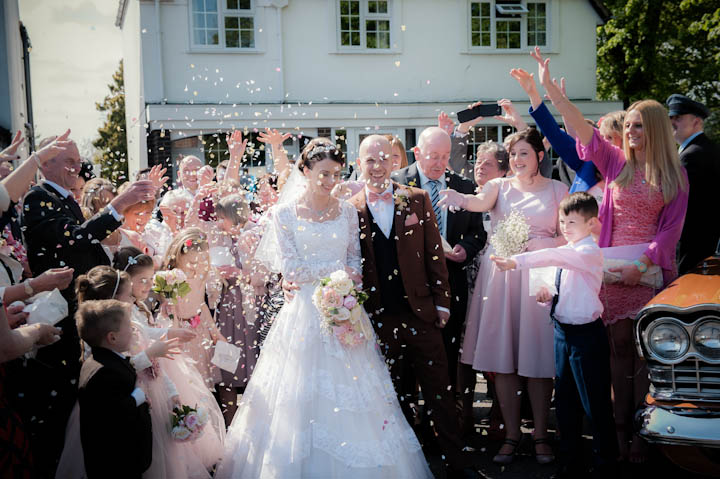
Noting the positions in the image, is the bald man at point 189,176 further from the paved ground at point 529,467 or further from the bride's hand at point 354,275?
the paved ground at point 529,467

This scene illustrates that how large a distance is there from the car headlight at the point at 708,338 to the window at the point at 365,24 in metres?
14.7

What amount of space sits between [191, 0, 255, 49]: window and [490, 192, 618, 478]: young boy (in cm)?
1378

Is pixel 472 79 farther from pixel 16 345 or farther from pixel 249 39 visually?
pixel 16 345

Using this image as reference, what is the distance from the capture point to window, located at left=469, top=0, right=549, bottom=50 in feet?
60.7

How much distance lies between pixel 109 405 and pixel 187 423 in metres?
0.61

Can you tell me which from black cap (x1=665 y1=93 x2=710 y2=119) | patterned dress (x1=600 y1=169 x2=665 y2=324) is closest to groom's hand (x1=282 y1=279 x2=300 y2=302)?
patterned dress (x1=600 y1=169 x2=665 y2=324)

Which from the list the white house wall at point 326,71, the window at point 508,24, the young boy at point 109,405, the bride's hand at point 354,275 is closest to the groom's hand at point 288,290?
the bride's hand at point 354,275

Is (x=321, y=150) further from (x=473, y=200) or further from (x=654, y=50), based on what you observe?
(x=654, y=50)

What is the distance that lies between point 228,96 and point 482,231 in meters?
12.8

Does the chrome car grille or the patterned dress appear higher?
the patterned dress

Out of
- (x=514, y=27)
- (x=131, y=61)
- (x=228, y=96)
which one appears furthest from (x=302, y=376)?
(x=131, y=61)

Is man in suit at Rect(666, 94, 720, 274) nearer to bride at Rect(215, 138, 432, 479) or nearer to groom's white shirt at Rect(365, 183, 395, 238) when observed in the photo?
groom's white shirt at Rect(365, 183, 395, 238)

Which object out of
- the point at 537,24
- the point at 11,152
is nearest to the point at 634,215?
the point at 11,152

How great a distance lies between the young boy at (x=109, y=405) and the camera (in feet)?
12.7
